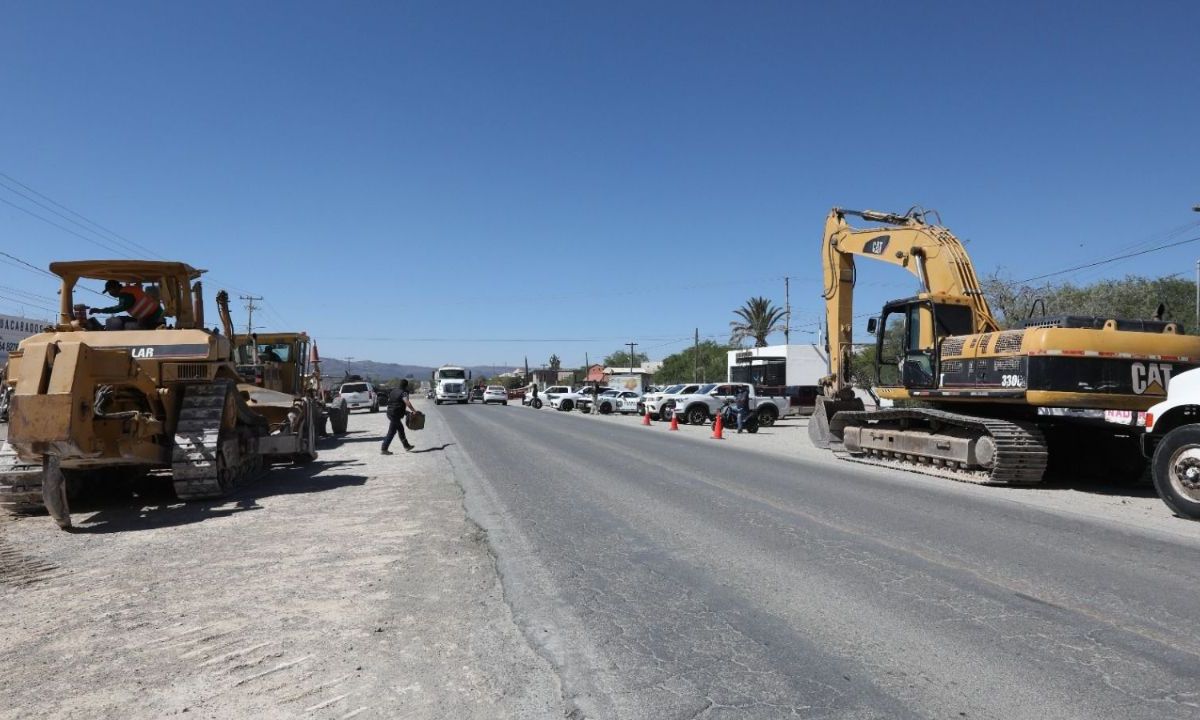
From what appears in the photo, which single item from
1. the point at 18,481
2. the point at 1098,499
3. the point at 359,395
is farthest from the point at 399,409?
the point at 359,395

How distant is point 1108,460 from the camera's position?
12.6 metres

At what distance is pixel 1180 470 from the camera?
29.5 ft

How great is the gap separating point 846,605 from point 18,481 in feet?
28.1

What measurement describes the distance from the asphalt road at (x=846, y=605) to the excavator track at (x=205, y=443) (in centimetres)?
309

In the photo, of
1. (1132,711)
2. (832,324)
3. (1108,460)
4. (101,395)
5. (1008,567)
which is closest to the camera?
(1132,711)

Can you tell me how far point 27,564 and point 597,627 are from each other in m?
5.18

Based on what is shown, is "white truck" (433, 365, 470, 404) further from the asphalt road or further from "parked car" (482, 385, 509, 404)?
the asphalt road

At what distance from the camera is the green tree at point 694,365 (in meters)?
80.0

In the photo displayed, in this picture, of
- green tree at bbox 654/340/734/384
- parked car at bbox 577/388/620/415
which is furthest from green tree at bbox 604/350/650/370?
parked car at bbox 577/388/620/415

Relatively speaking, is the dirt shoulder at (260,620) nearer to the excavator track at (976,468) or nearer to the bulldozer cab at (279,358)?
the bulldozer cab at (279,358)

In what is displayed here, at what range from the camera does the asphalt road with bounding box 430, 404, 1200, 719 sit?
12.5ft

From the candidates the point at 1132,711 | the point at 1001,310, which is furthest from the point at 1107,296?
the point at 1132,711

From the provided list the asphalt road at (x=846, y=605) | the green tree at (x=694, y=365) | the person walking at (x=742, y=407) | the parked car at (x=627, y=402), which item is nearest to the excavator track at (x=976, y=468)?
the asphalt road at (x=846, y=605)

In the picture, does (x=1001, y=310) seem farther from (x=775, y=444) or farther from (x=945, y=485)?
(x=945, y=485)
